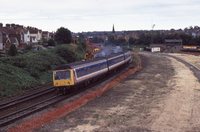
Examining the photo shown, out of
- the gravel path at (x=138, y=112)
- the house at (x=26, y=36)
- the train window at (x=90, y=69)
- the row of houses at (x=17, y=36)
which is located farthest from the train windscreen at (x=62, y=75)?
the house at (x=26, y=36)

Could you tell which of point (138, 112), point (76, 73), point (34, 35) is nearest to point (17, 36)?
point (34, 35)

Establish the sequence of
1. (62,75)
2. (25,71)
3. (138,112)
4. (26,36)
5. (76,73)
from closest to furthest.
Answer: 1. (138,112)
2. (62,75)
3. (76,73)
4. (25,71)
5. (26,36)

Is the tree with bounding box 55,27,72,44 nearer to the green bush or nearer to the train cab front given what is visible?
the green bush

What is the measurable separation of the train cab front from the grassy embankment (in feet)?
13.4

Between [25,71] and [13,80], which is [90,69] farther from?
[25,71]

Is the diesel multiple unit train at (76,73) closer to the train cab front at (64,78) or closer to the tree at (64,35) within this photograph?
the train cab front at (64,78)

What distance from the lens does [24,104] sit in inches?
1075

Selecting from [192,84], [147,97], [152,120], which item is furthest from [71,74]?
[192,84]

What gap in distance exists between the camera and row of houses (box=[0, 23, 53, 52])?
9288cm

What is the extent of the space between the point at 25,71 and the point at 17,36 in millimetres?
68492

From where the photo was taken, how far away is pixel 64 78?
30297 mm

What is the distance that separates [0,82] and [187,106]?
15.1 metres

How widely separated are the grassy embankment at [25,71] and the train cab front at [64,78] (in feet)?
13.4

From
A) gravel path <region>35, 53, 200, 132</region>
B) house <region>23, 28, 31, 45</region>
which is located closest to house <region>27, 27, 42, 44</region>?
house <region>23, 28, 31, 45</region>
